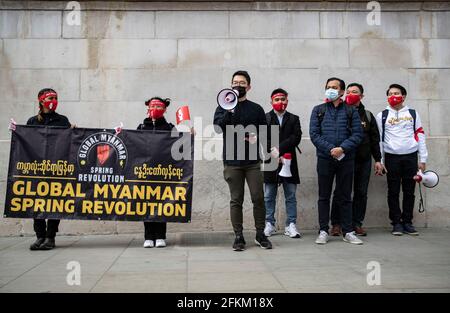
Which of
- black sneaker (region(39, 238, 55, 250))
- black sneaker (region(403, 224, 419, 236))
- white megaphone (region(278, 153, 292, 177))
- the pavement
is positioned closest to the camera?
the pavement

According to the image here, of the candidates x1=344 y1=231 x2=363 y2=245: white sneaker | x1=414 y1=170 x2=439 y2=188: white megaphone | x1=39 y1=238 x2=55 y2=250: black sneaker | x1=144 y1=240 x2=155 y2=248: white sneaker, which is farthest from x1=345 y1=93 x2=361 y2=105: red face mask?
x1=39 y1=238 x2=55 y2=250: black sneaker

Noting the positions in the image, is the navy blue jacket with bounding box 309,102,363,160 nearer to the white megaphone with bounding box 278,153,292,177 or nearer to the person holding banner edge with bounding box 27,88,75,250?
the white megaphone with bounding box 278,153,292,177

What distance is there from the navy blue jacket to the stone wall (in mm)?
1223

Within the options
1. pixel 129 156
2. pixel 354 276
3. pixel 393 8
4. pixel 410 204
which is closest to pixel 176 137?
pixel 129 156

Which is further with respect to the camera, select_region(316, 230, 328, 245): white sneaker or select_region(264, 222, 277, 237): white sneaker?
select_region(264, 222, 277, 237): white sneaker

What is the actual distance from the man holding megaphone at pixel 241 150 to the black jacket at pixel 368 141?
5.89ft

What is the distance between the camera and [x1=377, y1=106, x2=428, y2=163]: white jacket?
659cm

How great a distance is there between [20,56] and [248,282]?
18.3ft

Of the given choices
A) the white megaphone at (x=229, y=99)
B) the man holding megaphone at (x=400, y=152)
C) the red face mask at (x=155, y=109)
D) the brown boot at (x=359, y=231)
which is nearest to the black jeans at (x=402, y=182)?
the man holding megaphone at (x=400, y=152)

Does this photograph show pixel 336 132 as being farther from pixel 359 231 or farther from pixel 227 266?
pixel 227 266

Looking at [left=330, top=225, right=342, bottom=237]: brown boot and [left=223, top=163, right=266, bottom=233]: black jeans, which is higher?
[left=223, top=163, right=266, bottom=233]: black jeans

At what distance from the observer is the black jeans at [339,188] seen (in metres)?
6.01

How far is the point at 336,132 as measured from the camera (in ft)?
19.6
